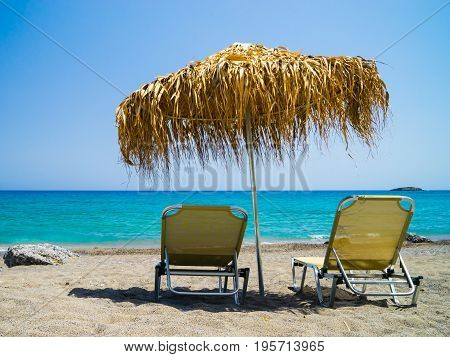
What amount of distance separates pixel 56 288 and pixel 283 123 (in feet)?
9.46

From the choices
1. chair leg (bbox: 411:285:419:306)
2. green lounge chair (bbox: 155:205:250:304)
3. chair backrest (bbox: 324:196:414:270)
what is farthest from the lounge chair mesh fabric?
green lounge chair (bbox: 155:205:250:304)

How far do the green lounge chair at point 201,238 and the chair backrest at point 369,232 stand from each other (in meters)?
0.84

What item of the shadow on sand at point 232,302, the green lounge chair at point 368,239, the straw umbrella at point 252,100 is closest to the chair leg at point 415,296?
the green lounge chair at point 368,239

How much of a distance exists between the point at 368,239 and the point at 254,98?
1608 millimetres

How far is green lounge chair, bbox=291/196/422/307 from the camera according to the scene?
364cm

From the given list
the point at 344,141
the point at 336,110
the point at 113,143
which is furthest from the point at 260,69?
the point at 113,143

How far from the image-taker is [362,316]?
338cm

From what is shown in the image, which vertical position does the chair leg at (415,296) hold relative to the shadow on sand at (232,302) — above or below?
above

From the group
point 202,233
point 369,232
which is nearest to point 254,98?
point 202,233

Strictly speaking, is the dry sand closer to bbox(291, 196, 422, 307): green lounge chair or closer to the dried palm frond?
bbox(291, 196, 422, 307): green lounge chair

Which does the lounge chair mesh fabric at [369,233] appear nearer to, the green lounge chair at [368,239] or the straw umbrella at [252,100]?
the green lounge chair at [368,239]

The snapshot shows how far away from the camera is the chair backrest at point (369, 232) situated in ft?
12.0

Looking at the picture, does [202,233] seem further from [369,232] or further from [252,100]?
[369,232]
